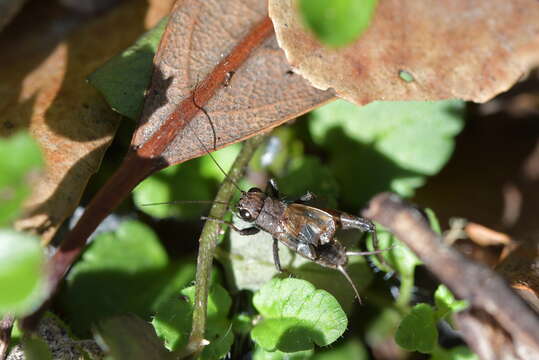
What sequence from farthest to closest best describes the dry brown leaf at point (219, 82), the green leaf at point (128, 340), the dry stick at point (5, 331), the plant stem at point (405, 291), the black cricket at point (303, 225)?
the plant stem at point (405, 291)
the black cricket at point (303, 225)
the dry brown leaf at point (219, 82)
the dry stick at point (5, 331)
the green leaf at point (128, 340)

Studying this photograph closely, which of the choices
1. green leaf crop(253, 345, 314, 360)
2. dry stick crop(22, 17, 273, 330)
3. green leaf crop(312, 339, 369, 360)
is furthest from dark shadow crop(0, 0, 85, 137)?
green leaf crop(312, 339, 369, 360)

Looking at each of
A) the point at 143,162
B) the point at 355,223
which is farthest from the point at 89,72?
the point at 355,223

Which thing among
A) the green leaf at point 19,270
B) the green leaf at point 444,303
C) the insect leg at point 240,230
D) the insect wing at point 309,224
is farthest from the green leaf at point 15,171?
the green leaf at point 444,303

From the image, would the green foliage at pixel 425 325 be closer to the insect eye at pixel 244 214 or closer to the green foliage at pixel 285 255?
the green foliage at pixel 285 255

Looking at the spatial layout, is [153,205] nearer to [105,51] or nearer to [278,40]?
[105,51]

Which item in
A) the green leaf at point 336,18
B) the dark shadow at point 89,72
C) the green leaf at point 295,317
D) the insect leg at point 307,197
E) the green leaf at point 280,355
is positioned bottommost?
the green leaf at point 280,355

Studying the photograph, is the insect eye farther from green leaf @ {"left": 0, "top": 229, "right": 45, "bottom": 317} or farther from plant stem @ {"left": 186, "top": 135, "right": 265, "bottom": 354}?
green leaf @ {"left": 0, "top": 229, "right": 45, "bottom": 317}

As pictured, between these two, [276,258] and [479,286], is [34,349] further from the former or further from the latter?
[479,286]
